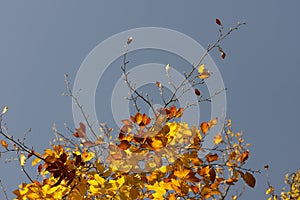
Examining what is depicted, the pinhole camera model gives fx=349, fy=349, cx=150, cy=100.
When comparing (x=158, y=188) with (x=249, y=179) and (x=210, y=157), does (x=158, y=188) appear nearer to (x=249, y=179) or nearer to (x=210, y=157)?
(x=210, y=157)

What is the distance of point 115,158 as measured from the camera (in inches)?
88.3

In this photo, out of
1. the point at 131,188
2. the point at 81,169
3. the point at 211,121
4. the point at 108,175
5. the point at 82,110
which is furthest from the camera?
the point at 82,110

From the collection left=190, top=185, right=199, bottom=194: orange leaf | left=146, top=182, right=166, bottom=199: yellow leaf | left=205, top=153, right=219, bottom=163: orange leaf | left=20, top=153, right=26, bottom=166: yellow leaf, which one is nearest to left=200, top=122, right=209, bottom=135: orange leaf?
left=205, top=153, right=219, bottom=163: orange leaf

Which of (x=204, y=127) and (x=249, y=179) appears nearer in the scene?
(x=249, y=179)

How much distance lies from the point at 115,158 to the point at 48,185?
442 millimetres

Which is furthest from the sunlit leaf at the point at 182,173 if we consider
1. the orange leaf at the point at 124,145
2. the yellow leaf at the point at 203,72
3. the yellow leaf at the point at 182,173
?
the yellow leaf at the point at 203,72

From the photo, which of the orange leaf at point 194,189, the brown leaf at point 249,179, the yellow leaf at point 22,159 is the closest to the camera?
the brown leaf at point 249,179

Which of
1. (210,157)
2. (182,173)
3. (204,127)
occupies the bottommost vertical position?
(182,173)

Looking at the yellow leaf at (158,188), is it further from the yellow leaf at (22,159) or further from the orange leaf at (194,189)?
the yellow leaf at (22,159)

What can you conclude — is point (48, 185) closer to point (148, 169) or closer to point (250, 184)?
point (148, 169)

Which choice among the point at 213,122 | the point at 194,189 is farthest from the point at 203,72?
the point at 194,189

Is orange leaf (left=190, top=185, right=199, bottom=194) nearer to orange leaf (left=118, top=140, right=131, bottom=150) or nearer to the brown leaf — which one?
the brown leaf

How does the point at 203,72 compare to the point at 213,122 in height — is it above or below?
above

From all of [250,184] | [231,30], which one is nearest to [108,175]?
[250,184]
